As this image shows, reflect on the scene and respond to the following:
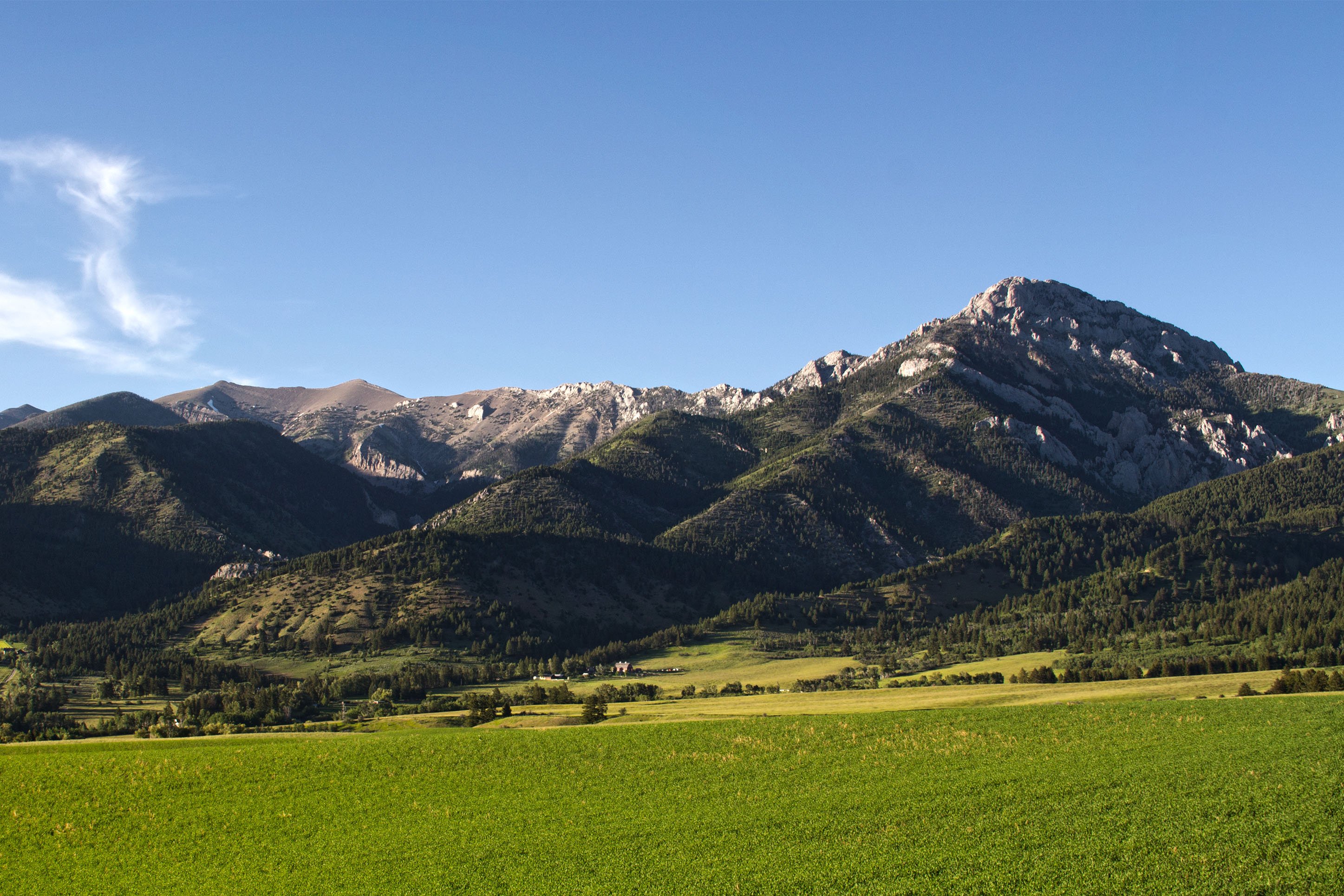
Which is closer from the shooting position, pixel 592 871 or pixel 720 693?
pixel 592 871

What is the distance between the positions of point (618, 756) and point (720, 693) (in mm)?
95005

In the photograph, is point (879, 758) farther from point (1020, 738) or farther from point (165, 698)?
point (165, 698)

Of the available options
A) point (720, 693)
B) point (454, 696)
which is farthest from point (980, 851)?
point (454, 696)

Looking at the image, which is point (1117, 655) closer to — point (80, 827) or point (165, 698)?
point (80, 827)

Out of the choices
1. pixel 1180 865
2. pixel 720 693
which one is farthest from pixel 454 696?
pixel 1180 865

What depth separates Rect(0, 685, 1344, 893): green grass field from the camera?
42469 mm

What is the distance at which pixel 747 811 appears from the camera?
5456 centimetres

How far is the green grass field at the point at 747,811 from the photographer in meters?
42.5

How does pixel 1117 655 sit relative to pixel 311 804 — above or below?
below

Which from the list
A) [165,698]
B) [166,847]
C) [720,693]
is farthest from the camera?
[165,698]

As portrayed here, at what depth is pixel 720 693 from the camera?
552 feet

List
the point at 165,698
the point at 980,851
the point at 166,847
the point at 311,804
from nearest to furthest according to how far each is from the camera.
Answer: the point at 980,851, the point at 166,847, the point at 311,804, the point at 165,698

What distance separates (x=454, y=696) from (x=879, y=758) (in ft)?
437

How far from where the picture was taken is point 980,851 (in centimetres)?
4356
